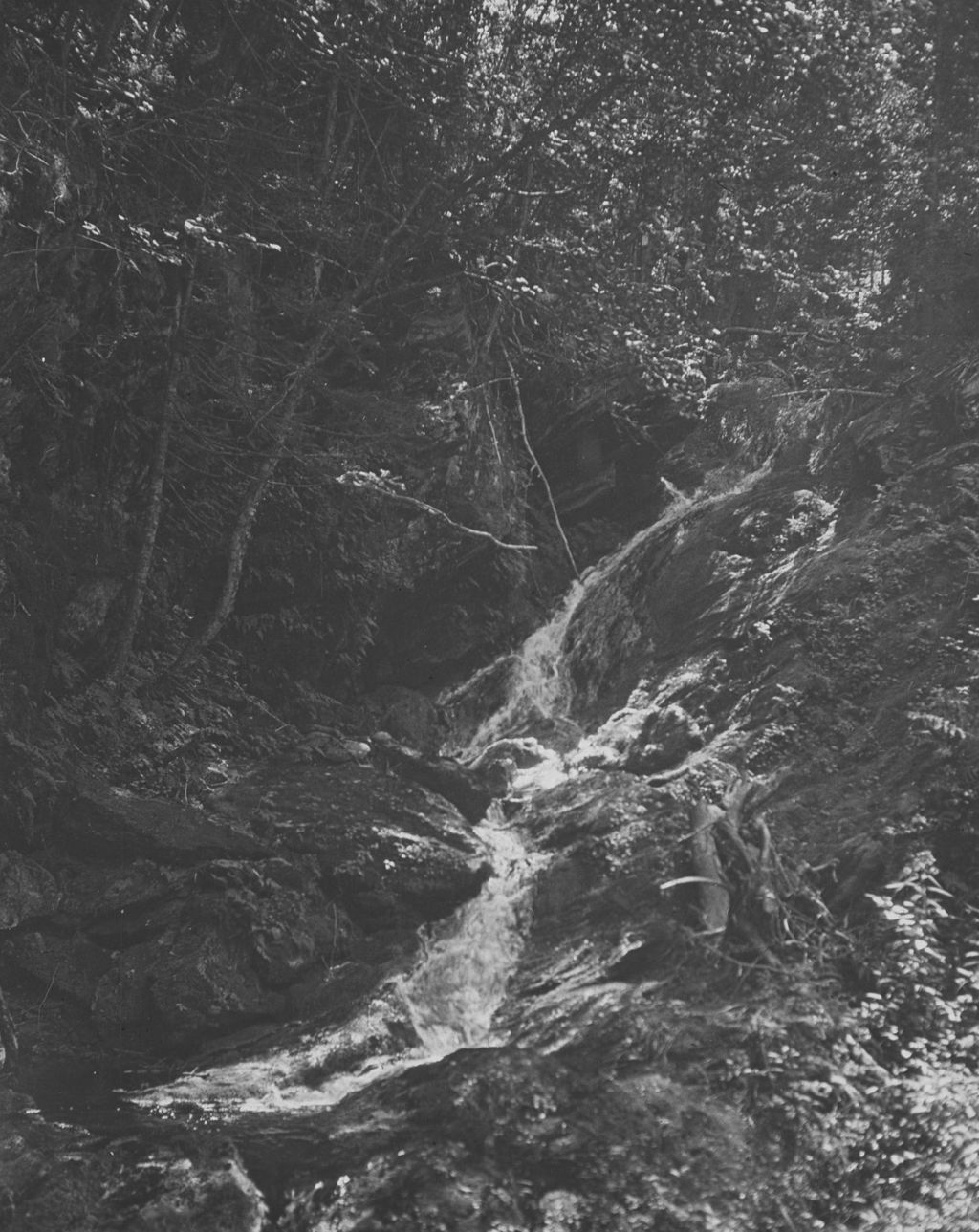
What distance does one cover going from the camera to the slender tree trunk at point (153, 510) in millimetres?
9922

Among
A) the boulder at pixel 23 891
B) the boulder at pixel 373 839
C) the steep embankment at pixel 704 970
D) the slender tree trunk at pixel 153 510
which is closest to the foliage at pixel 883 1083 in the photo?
the steep embankment at pixel 704 970

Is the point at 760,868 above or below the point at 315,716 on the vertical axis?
below

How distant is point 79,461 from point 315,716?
12.0ft

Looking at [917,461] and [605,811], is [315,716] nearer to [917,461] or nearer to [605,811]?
[605,811]

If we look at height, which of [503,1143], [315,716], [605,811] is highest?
[315,716]

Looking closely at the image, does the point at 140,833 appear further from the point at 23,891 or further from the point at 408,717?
the point at 408,717

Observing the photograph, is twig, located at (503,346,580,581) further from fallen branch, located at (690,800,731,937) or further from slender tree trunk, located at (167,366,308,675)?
fallen branch, located at (690,800,731,937)

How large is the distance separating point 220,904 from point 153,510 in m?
4.06

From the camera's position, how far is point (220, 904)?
7.70 m

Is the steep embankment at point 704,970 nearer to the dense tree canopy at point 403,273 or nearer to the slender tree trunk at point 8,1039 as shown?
the slender tree trunk at point 8,1039

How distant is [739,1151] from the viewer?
5121mm

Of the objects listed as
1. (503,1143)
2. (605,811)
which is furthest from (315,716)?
(503,1143)

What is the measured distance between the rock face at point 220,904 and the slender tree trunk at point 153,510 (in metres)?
1.87

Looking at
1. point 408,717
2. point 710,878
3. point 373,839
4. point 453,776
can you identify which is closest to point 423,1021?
point 373,839
